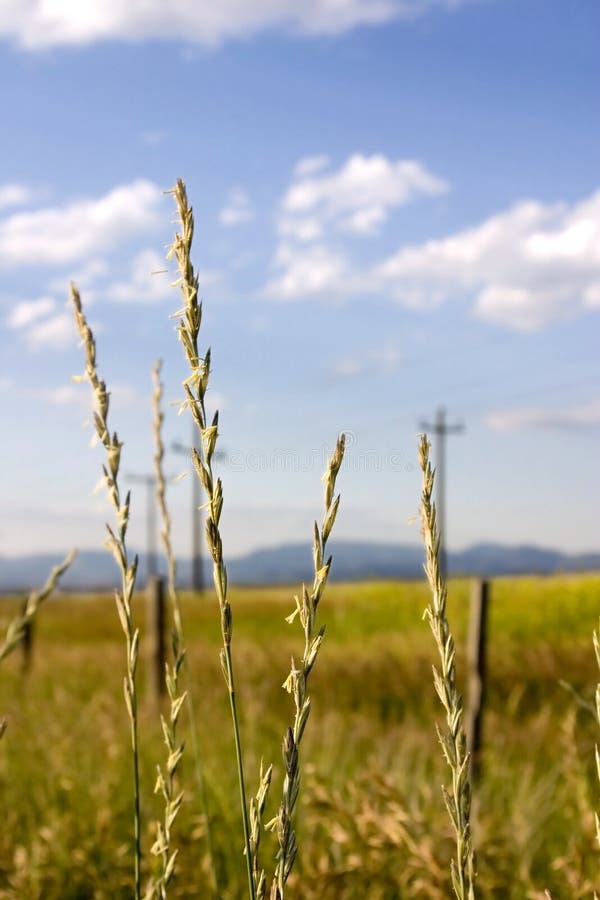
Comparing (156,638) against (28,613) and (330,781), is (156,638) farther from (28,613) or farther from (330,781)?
(28,613)

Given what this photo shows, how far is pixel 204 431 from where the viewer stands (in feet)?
3.71

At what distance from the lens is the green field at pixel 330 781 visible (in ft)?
10.4

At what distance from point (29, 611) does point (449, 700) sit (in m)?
0.52

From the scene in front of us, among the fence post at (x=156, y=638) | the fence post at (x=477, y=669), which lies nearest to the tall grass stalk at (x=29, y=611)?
the fence post at (x=477, y=669)

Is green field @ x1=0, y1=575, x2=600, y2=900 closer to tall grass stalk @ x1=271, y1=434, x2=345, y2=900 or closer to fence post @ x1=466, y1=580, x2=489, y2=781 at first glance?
fence post @ x1=466, y1=580, x2=489, y2=781

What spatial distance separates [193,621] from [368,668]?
31.9 feet

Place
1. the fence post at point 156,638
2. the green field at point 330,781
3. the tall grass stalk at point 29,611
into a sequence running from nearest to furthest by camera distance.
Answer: the tall grass stalk at point 29,611 < the green field at point 330,781 < the fence post at point 156,638

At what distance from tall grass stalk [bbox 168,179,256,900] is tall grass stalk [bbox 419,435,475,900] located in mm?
226

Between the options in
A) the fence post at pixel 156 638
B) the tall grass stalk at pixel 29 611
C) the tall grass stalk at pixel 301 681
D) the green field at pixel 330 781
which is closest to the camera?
the tall grass stalk at pixel 301 681

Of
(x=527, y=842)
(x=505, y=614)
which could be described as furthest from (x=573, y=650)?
(x=527, y=842)

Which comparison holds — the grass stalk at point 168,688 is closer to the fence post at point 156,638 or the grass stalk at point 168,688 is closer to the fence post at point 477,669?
the fence post at point 477,669

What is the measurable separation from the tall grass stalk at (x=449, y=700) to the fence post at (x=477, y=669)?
5149mm

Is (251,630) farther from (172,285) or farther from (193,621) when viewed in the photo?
(172,285)

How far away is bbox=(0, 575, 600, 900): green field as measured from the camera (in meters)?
3.16
